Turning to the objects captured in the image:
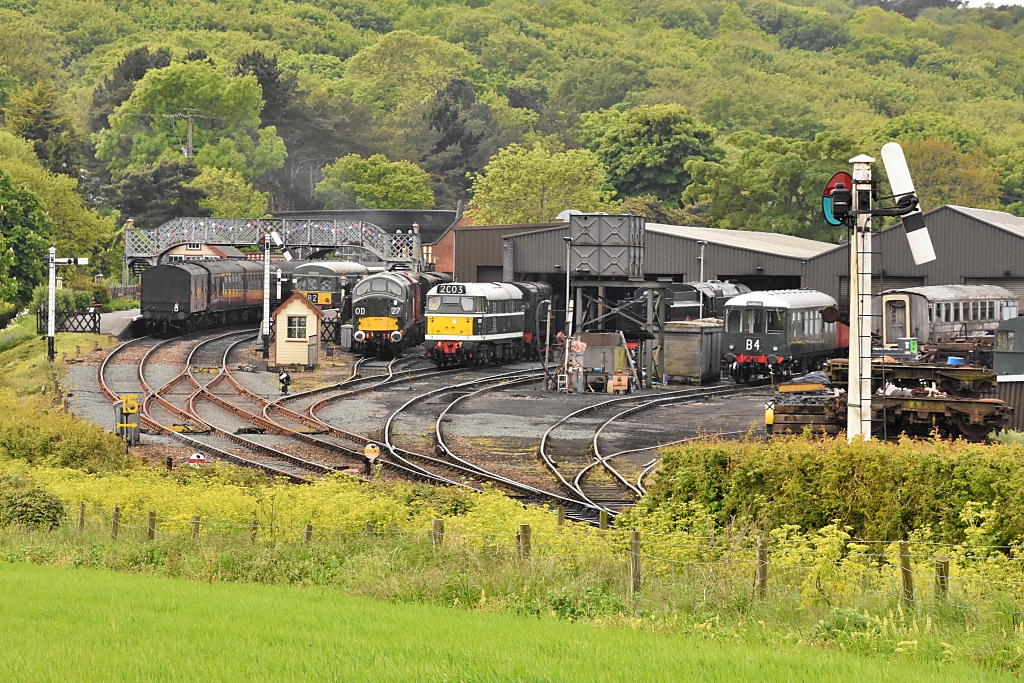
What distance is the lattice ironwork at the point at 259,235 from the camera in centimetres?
7338

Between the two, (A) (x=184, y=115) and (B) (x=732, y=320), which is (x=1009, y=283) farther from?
(A) (x=184, y=115)

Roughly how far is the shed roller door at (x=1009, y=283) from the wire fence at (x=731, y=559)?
3814cm

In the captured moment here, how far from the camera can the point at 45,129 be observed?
112 metres

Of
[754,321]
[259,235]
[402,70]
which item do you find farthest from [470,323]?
[402,70]

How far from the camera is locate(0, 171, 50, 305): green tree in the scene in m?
65.8

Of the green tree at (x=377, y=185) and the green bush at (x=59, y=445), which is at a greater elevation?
the green tree at (x=377, y=185)

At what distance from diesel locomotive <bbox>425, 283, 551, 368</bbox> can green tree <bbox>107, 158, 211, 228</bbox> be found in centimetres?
4830

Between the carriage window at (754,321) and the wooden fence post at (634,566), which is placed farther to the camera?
the carriage window at (754,321)

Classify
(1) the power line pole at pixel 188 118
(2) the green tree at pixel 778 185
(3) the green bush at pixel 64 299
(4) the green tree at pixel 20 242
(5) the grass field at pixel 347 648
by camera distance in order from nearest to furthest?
(5) the grass field at pixel 347 648 → (3) the green bush at pixel 64 299 → (4) the green tree at pixel 20 242 → (2) the green tree at pixel 778 185 → (1) the power line pole at pixel 188 118

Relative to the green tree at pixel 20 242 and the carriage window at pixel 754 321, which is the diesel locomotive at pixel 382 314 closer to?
the carriage window at pixel 754 321

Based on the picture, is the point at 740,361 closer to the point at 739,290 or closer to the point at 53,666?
the point at 739,290

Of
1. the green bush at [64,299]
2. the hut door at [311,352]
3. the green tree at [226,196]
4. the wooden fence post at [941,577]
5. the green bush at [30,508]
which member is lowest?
the green bush at [30,508]

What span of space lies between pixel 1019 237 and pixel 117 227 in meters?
72.1

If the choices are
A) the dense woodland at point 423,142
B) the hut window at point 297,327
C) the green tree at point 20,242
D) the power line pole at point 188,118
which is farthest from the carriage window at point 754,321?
the power line pole at point 188,118
